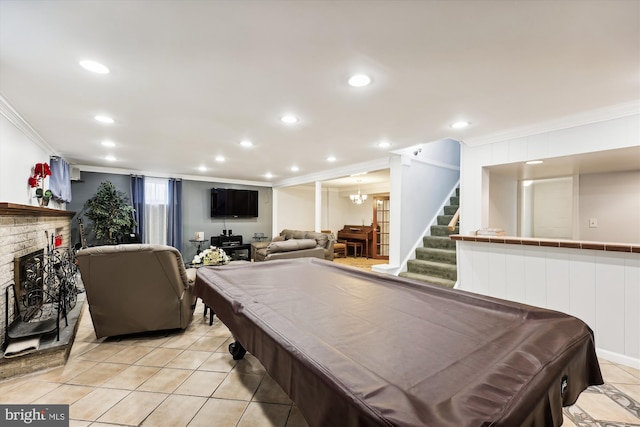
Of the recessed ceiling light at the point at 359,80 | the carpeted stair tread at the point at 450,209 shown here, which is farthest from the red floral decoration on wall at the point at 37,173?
the carpeted stair tread at the point at 450,209

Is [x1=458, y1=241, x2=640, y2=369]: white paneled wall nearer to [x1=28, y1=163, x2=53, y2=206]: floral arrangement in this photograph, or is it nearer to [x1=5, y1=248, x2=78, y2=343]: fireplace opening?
[x1=5, y1=248, x2=78, y2=343]: fireplace opening

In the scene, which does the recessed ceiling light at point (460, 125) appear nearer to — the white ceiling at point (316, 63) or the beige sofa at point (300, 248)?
the white ceiling at point (316, 63)

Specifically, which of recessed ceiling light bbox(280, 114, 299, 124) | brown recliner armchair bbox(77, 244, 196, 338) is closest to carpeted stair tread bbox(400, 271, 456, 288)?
recessed ceiling light bbox(280, 114, 299, 124)

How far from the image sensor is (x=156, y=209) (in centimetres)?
655

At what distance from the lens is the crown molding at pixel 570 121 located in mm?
2400

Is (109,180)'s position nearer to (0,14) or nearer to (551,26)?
(0,14)

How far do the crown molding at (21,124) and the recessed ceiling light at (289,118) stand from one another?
2.36m

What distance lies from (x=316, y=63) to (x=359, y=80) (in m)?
0.38

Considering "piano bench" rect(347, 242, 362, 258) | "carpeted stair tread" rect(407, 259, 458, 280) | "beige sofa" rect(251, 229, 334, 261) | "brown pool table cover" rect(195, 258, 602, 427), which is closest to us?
"brown pool table cover" rect(195, 258, 602, 427)

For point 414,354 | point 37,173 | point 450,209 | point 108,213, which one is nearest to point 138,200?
point 108,213

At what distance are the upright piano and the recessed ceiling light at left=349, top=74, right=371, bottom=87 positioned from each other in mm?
6416

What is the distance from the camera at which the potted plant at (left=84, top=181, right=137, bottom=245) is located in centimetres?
538

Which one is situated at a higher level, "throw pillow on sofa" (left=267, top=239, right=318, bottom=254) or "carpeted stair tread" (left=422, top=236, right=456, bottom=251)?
"carpeted stair tread" (left=422, top=236, right=456, bottom=251)

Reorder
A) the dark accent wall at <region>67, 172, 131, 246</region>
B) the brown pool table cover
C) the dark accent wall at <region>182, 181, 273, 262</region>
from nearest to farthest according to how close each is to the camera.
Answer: the brown pool table cover → the dark accent wall at <region>67, 172, 131, 246</region> → the dark accent wall at <region>182, 181, 273, 262</region>
